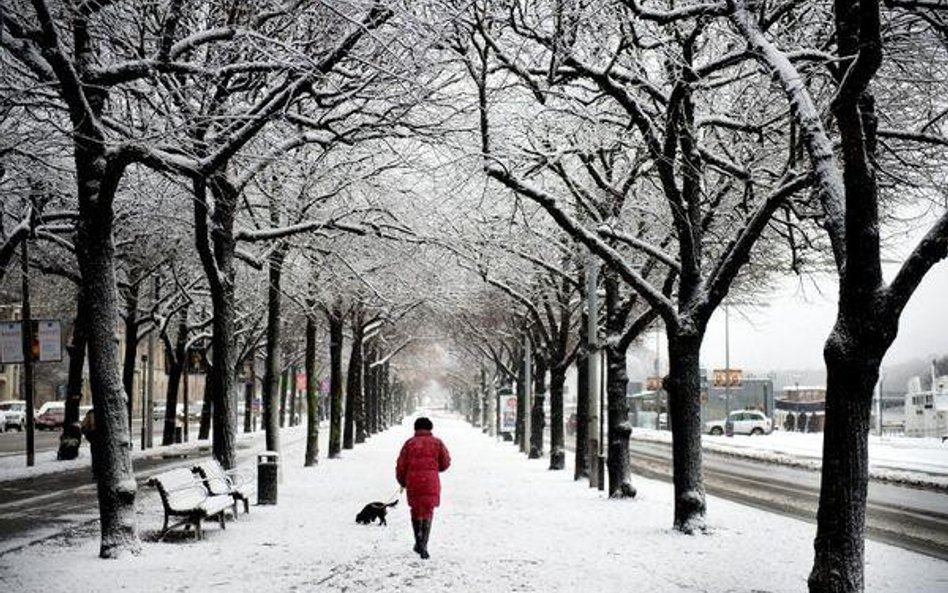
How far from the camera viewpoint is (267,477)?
1605 centimetres

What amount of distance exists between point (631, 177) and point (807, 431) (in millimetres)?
57236

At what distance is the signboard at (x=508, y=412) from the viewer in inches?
1676

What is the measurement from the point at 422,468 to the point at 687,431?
154 inches

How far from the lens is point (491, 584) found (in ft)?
30.3

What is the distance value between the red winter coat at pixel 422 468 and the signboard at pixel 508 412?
3107 cm

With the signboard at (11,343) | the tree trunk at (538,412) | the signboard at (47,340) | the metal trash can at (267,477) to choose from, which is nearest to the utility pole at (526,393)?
the tree trunk at (538,412)

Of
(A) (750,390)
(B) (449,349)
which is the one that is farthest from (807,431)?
(B) (449,349)

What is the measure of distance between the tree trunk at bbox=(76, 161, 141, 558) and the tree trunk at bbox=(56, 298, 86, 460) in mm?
15870

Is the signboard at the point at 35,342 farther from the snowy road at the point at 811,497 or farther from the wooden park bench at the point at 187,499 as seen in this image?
the snowy road at the point at 811,497

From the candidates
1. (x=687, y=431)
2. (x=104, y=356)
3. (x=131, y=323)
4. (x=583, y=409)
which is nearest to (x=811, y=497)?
(x=583, y=409)

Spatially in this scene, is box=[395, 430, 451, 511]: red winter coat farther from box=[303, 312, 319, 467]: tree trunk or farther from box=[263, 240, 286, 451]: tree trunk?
box=[303, 312, 319, 467]: tree trunk

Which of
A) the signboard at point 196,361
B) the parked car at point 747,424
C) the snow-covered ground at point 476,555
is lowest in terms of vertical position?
the parked car at point 747,424

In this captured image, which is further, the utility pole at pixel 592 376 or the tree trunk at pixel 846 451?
the utility pole at pixel 592 376

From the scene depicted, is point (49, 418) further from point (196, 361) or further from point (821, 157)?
point (821, 157)
